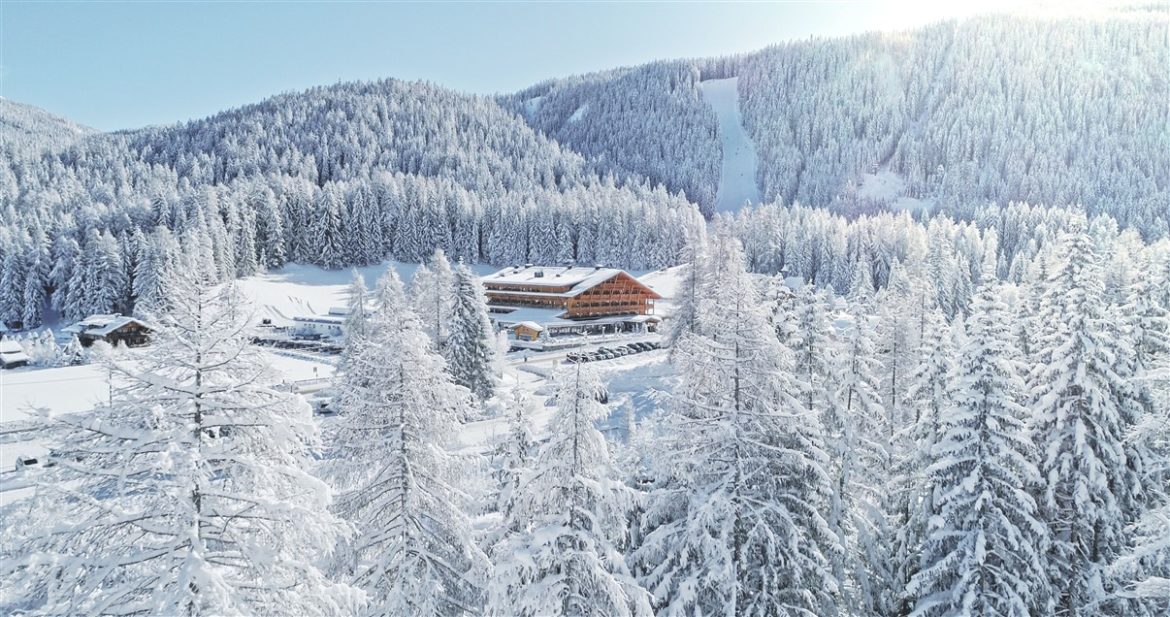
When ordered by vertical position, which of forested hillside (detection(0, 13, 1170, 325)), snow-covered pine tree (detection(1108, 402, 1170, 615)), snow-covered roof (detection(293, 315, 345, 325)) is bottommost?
snow-covered roof (detection(293, 315, 345, 325))

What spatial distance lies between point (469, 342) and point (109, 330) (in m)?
52.3

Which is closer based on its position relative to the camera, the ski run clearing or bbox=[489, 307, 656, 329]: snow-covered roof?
the ski run clearing

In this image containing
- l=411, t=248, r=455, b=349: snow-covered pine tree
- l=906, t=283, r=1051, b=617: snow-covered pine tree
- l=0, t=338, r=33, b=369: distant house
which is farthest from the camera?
l=0, t=338, r=33, b=369: distant house

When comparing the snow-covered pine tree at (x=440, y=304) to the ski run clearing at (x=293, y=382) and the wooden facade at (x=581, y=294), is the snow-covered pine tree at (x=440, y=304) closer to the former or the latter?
the ski run clearing at (x=293, y=382)

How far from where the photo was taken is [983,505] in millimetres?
15211

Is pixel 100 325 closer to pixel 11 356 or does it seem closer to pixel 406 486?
pixel 11 356

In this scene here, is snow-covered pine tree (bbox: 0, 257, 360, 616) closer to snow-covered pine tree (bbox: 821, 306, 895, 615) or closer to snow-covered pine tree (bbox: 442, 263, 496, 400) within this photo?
snow-covered pine tree (bbox: 821, 306, 895, 615)

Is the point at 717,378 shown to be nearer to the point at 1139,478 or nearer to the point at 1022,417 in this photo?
the point at 1022,417

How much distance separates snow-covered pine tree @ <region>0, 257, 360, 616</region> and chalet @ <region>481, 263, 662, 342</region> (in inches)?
2728

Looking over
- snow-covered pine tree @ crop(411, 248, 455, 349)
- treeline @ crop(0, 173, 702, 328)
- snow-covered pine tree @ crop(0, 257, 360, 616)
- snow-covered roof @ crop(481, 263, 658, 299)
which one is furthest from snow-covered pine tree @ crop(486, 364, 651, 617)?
treeline @ crop(0, 173, 702, 328)

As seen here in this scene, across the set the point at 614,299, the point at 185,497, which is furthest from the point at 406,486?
the point at 614,299

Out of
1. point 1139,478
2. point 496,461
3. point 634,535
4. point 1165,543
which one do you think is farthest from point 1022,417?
point 496,461

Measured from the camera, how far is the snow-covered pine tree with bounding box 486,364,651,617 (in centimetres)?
1067

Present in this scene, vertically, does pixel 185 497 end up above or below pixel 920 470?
above
